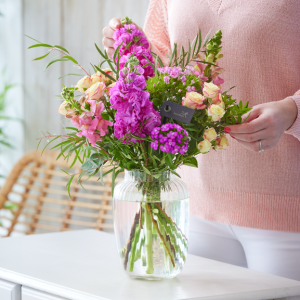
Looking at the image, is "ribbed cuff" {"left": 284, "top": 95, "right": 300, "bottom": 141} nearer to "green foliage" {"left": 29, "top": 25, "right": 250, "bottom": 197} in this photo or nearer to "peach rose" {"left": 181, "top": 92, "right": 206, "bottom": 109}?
"green foliage" {"left": 29, "top": 25, "right": 250, "bottom": 197}

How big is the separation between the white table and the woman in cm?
10

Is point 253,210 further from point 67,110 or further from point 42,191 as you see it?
point 42,191

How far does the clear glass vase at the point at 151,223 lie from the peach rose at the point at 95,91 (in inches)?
6.2

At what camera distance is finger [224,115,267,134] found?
0.74m

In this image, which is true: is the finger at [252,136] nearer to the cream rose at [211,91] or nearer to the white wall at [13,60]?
the cream rose at [211,91]

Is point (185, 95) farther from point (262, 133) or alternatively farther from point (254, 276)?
point (254, 276)

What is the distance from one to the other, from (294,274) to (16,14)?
2.18 metres

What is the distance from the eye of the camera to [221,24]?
0.98m

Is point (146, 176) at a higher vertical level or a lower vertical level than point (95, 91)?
lower

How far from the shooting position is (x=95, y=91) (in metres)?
0.68

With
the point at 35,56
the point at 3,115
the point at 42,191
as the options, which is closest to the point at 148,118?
the point at 42,191

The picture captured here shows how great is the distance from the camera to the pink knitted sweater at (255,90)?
0.93m

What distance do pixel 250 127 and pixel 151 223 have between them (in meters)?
0.25

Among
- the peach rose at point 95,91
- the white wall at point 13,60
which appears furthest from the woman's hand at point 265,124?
the white wall at point 13,60
